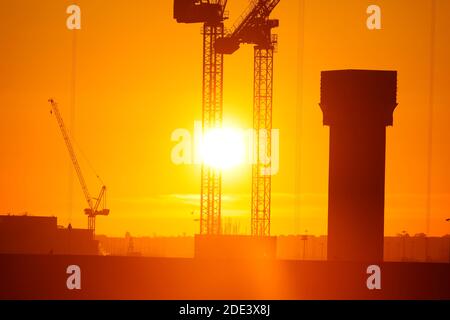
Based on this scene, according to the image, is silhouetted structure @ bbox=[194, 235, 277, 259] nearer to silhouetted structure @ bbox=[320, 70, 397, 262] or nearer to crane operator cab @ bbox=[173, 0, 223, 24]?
silhouetted structure @ bbox=[320, 70, 397, 262]

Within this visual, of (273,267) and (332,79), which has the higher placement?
(332,79)

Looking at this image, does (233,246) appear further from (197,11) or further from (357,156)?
(197,11)

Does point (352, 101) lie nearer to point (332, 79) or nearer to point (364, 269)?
point (332, 79)

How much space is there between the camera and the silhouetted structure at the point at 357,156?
544ft

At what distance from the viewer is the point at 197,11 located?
158125mm

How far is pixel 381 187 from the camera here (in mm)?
170250

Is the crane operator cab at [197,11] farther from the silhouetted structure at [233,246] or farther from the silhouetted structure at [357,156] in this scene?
the silhouetted structure at [233,246]

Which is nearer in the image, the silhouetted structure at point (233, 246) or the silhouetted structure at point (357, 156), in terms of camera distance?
the silhouetted structure at point (233, 246)

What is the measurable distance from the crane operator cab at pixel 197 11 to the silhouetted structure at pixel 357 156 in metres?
17.8

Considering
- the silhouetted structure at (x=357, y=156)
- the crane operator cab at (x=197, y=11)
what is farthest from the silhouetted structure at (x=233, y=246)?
the crane operator cab at (x=197, y=11)
